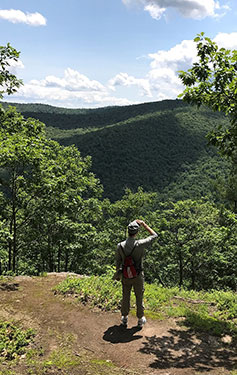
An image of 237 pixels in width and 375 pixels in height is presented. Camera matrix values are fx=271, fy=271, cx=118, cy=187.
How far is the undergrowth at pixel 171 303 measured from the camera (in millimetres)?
5902

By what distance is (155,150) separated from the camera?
11700cm

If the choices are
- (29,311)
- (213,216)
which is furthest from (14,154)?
(213,216)

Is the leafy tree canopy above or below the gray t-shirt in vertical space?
above

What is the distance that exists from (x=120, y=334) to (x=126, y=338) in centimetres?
19

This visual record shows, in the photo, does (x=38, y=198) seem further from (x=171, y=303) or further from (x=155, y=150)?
(x=155, y=150)

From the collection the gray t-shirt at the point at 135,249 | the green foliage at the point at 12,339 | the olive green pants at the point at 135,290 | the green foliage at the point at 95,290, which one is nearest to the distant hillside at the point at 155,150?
the green foliage at the point at 95,290

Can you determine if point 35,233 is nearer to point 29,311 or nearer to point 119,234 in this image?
point 119,234

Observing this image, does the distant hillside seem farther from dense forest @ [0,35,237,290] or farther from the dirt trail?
the dirt trail

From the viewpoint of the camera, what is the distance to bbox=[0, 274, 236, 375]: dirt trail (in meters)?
Result: 4.18

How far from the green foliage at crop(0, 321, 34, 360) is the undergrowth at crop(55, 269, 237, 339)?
6.01 feet

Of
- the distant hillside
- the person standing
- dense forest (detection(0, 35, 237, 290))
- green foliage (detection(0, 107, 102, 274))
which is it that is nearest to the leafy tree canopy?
dense forest (detection(0, 35, 237, 290))

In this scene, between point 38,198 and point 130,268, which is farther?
point 38,198

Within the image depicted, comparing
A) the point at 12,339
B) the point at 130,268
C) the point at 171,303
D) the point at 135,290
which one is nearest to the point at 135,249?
the point at 130,268

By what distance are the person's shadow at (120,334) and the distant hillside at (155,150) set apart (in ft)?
232
